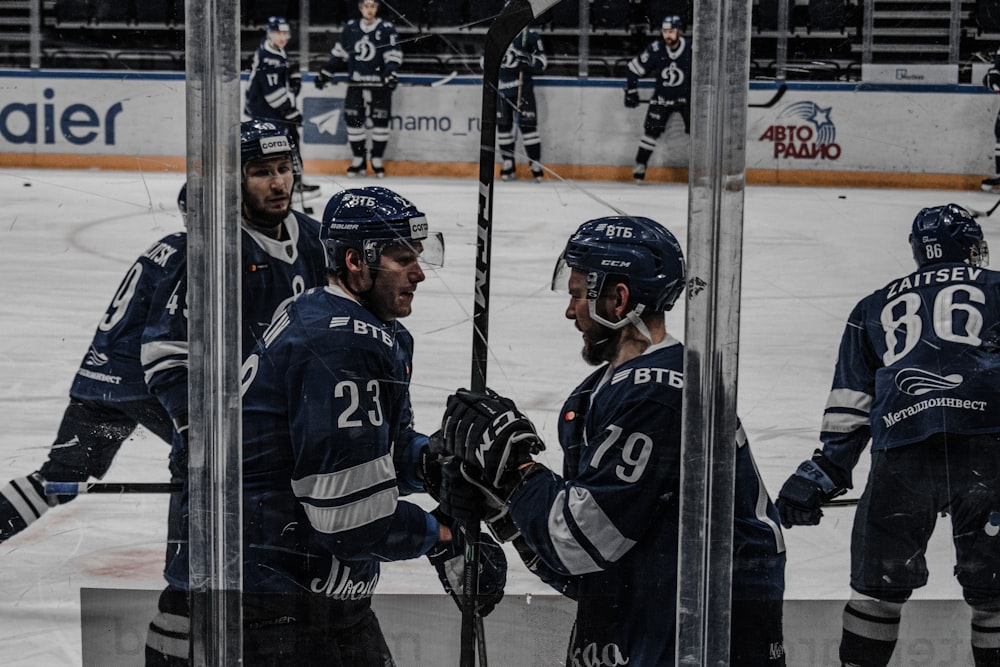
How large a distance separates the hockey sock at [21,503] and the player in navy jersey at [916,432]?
108 cm

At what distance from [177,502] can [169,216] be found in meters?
0.42

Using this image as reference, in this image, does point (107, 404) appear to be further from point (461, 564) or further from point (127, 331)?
point (461, 564)

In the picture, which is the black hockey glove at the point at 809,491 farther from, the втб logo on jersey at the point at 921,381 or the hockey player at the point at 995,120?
the hockey player at the point at 995,120

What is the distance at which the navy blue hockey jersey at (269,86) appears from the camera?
5.94 ft

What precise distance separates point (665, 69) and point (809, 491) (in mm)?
637

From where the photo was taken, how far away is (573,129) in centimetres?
179

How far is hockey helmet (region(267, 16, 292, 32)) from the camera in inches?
71.8

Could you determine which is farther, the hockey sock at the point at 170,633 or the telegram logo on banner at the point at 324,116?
the hockey sock at the point at 170,633

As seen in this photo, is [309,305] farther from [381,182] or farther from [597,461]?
[597,461]

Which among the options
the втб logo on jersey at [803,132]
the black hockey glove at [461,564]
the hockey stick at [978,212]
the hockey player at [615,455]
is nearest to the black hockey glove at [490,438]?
the hockey player at [615,455]

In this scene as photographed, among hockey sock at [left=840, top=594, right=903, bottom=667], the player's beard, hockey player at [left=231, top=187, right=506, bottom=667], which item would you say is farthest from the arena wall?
hockey sock at [left=840, top=594, right=903, bottom=667]

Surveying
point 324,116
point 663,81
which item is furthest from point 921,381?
point 324,116

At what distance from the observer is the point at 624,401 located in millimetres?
1851

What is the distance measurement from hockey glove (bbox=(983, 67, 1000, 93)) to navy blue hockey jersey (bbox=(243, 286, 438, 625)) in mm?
872
